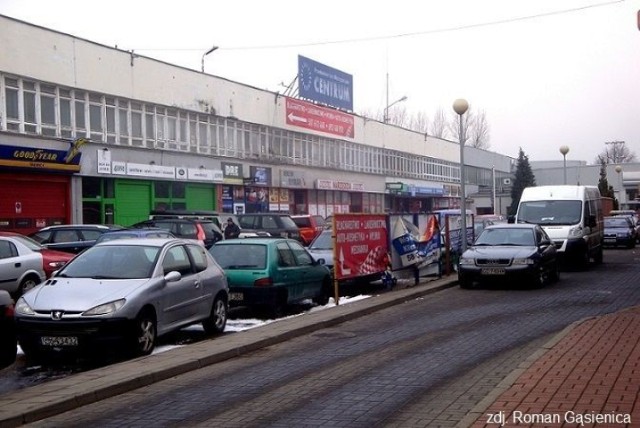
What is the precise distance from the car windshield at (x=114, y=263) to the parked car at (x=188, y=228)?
11.0 metres

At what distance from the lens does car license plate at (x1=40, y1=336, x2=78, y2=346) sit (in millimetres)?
9586

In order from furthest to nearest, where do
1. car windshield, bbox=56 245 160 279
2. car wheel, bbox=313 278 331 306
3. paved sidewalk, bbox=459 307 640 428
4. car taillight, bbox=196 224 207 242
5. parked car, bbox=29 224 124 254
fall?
car taillight, bbox=196 224 207 242 < parked car, bbox=29 224 124 254 < car wheel, bbox=313 278 331 306 < car windshield, bbox=56 245 160 279 < paved sidewalk, bbox=459 307 640 428

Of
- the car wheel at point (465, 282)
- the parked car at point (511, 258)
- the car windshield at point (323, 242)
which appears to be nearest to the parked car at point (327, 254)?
the car windshield at point (323, 242)

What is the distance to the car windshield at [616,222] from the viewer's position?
38.0 metres

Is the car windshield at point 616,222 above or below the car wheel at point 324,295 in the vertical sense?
above

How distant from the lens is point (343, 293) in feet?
59.9

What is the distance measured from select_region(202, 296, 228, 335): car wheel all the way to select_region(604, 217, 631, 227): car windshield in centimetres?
2995

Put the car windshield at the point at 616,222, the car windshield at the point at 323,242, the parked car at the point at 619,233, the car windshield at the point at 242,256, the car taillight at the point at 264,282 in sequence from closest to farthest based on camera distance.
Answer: the car taillight at the point at 264,282 < the car windshield at the point at 242,256 < the car windshield at the point at 323,242 < the parked car at the point at 619,233 < the car windshield at the point at 616,222

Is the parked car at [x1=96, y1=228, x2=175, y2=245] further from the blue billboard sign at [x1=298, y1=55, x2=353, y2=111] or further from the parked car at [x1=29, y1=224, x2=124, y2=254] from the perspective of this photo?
the blue billboard sign at [x1=298, y1=55, x2=353, y2=111]

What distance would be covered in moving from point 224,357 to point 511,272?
9.85 metres

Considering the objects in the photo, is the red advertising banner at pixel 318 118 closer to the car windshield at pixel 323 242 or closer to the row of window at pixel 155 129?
the row of window at pixel 155 129

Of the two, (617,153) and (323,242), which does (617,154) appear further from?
(323,242)

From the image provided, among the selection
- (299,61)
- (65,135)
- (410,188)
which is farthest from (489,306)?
(410,188)

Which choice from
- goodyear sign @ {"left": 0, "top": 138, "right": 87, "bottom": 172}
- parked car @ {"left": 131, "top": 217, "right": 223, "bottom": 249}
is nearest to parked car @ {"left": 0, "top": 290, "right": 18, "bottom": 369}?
parked car @ {"left": 131, "top": 217, "right": 223, "bottom": 249}
